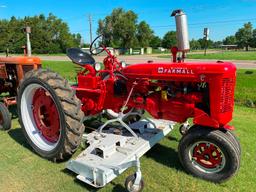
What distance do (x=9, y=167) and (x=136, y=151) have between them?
174cm

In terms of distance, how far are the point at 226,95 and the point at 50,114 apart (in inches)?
96.9

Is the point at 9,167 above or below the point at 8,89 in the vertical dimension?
below

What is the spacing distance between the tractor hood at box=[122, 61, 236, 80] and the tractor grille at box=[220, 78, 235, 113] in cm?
12

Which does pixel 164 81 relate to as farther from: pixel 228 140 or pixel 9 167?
pixel 9 167

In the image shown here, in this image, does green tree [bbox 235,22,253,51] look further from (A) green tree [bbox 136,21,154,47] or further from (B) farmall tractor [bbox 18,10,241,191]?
(B) farmall tractor [bbox 18,10,241,191]

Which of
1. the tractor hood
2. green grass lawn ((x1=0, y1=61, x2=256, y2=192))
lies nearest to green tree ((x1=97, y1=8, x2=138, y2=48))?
green grass lawn ((x1=0, y1=61, x2=256, y2=192))

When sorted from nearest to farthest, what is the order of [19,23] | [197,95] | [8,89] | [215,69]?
[215,69]
[197,95]
[8,89]
[19,23]

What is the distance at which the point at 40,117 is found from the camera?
13.5 ft

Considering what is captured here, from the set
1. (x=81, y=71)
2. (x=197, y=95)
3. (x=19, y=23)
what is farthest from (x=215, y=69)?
(x=19, y=23)

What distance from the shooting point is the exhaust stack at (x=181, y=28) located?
10.2 feet

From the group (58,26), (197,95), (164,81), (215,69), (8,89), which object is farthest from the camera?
(58,26)

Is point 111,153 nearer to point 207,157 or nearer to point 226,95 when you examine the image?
point 207,157

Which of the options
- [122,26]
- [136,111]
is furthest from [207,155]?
[122,26]

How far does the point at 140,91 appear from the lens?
3766 mm
